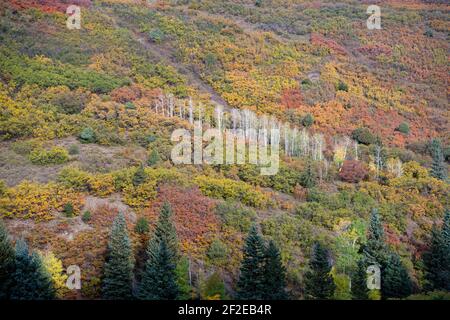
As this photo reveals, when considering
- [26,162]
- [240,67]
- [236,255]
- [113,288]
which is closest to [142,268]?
[113,288]

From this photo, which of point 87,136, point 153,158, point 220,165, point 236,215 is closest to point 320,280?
point 236,215

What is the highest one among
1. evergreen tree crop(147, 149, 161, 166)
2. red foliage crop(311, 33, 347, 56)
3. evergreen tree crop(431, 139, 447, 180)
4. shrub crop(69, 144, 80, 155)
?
red foliage crop(311, 33, 347, 56)

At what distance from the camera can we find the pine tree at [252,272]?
86.6 feet

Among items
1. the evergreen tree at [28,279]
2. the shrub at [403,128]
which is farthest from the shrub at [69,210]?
the shrub at [403,128]

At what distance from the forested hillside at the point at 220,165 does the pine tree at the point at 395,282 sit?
0.10m

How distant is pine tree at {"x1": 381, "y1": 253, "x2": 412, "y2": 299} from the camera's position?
2820 centimetres

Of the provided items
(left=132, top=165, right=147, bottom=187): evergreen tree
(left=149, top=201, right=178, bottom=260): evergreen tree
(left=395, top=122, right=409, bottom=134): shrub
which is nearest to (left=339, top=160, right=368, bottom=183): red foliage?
(left=395, top=122, right=409, bottom=134): shrub

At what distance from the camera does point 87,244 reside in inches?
1134

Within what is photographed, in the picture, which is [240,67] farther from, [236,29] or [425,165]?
[425,165]

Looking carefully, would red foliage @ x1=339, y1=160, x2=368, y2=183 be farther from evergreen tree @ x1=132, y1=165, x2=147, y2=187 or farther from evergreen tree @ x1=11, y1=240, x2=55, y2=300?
evergreen tree @ x1=11, y1=240, x2=55, y2=300

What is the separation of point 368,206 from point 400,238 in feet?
9.01

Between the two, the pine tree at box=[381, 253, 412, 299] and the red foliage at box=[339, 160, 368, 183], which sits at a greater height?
the red foliage at box=[339, 160, 368, 183]

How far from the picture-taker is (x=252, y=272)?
2669cm

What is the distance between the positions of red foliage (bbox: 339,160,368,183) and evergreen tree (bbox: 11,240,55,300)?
20.6 metres
